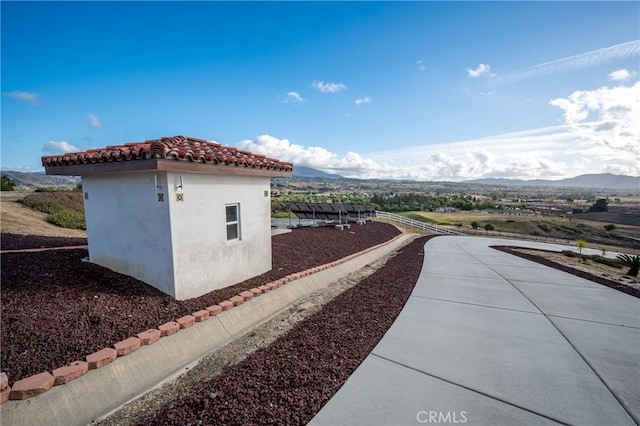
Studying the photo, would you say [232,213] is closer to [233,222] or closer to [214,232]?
[233,222]

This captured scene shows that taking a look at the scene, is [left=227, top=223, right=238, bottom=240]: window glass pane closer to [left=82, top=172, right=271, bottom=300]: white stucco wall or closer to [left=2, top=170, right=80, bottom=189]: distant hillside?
[left=82, top=172, right=271, bottom=300]: white stucco wall

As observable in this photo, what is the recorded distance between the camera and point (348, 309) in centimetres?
535

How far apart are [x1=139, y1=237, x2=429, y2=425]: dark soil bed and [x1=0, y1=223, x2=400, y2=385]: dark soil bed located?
148cm

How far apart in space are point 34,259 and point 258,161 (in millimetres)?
5042

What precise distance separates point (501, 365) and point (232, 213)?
538 centimetres

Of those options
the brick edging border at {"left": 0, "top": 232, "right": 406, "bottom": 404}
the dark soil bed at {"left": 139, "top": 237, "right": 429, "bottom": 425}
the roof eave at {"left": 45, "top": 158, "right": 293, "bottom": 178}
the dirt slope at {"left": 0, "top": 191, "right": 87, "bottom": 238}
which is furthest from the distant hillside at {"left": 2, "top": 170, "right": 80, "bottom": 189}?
the dark soil bed at {"left": 139, "top": 237, "right": 429, "bottom": 425}

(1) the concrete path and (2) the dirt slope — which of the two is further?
(2) the dirt slope

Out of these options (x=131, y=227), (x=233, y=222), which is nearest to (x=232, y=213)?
(x=233, y=222)

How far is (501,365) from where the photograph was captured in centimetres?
343

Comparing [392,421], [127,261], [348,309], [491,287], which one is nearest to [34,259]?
[127,261]

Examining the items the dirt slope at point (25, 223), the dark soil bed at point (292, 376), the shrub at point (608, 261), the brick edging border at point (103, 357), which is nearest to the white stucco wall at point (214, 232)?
the brick edging border at point (103, 357)

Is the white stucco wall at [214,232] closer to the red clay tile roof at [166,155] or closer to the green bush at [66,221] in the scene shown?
the red clay tile roof at [166,155]

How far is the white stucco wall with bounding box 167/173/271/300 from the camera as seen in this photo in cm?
497

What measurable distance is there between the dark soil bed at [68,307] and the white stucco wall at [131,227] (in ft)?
0.87
